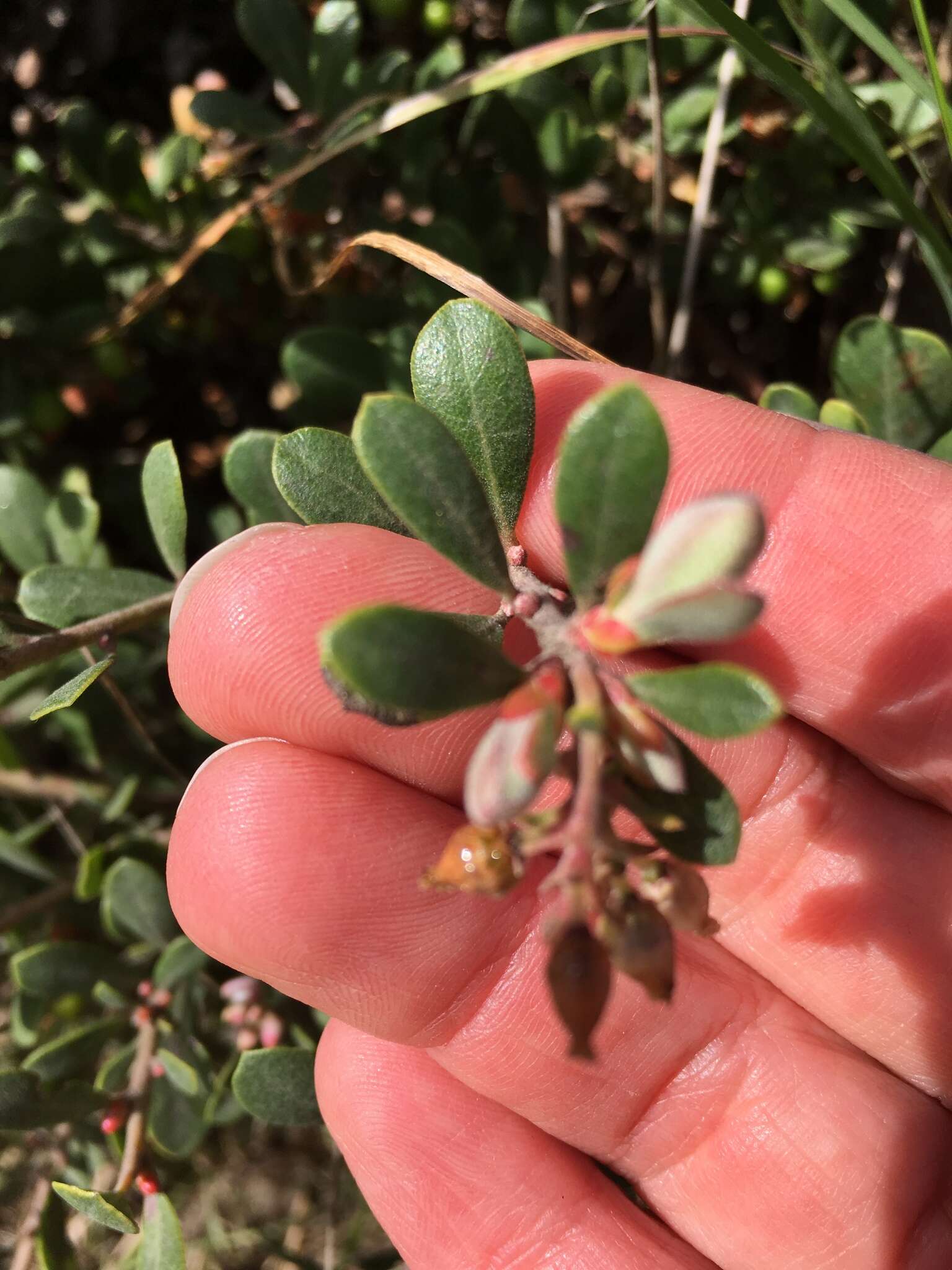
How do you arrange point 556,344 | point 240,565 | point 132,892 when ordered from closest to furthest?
point 240,565
point 556,344
point 132,892

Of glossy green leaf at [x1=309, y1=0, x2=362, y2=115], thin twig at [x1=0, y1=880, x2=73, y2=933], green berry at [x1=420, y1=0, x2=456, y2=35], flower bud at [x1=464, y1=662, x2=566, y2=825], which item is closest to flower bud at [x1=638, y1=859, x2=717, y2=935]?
flower bud at [x1=464, y1=662, x2=566, y2=825]

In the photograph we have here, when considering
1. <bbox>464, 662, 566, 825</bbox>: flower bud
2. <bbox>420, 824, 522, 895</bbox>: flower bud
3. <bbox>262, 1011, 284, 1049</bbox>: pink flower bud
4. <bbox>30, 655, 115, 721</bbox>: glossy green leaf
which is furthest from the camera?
<bbox>262, 1011, 284, 1049</bbox>: pink flower bud

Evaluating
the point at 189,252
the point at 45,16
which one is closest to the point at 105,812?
Result: the point at 189,252

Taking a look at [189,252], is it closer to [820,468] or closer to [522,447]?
[522,447]

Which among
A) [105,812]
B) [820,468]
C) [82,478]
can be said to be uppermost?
[820,468]

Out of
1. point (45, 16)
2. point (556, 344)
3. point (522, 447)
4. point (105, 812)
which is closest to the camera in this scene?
point (522, 447)

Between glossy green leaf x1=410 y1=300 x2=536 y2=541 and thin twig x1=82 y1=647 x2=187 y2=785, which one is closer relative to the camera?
glossy green leaf x1=410 y1=300 x2=536 y2=541

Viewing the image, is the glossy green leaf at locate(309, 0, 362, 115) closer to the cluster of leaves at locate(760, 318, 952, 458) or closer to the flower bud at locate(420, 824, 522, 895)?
the cluster of leaves at locate(760, 318, 952, 458)

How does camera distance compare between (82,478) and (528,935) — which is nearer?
(528,935)
